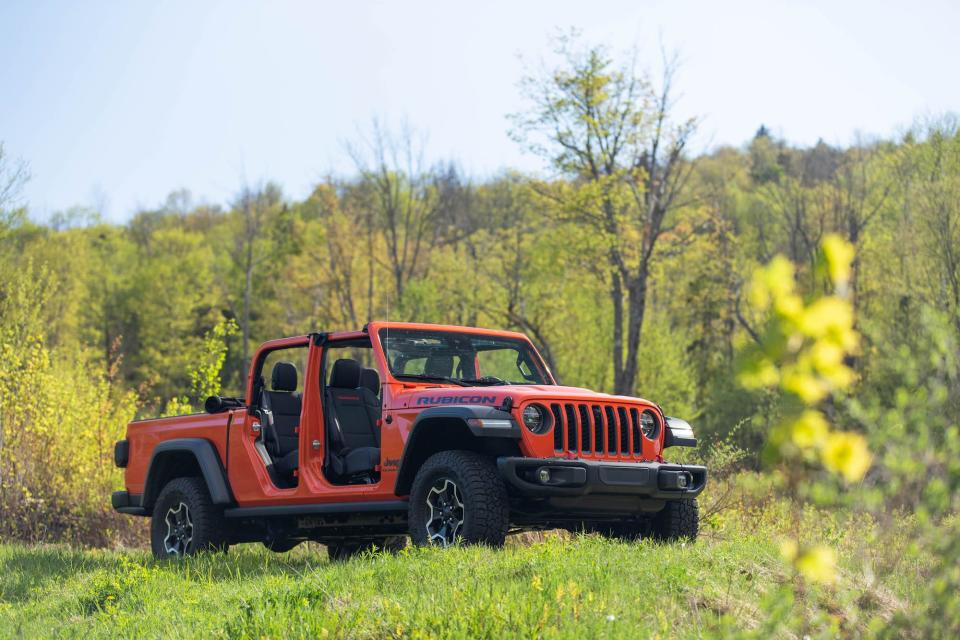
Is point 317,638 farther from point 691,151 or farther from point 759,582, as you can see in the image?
point 691,151

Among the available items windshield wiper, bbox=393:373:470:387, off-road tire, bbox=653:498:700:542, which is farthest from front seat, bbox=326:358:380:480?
off-road tire, bbox=653:498:700:542

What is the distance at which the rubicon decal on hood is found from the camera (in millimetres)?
8016

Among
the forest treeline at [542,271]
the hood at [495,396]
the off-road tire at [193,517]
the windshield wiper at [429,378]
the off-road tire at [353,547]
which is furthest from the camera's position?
the forest treeline at [542,271]

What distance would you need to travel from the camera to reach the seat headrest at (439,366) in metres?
9.37

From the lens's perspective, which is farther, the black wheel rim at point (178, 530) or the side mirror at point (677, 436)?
the black wheel rim at point (178, 530)

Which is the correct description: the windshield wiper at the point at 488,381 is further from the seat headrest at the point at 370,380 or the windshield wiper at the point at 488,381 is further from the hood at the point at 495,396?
the seat headrest at the point at 370,380

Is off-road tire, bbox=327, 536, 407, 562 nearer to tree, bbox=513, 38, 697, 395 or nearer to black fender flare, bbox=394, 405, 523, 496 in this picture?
black fender flare, bbox=394, 405, 523, 496

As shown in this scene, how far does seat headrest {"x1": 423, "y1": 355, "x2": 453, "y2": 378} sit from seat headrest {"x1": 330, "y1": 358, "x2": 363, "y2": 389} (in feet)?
2.06

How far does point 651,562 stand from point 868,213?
126ft

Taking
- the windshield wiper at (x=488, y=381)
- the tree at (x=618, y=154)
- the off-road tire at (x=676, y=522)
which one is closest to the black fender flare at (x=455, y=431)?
the windshield wiper at (x=488, y=381)

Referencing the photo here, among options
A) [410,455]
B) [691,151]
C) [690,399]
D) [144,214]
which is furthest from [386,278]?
[410,455]

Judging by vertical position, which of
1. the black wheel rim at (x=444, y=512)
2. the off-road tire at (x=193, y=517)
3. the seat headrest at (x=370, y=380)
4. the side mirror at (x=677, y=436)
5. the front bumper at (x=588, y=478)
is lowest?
the off-road tire at (x=193, y=517)

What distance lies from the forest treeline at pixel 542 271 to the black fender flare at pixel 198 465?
14.1ft

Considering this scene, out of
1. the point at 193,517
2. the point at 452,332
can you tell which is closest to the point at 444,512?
the point at 452,332
